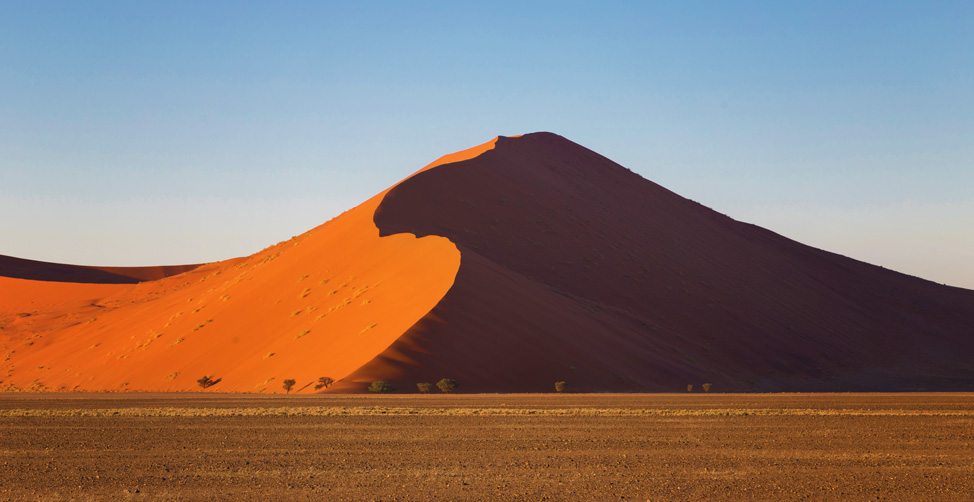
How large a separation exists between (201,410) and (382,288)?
1470 cm

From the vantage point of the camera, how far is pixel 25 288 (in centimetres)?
8075

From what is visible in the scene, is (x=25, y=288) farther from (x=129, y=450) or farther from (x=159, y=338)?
(x=129, y=450)

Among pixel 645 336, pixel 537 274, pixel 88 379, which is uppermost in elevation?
pixel 537 274

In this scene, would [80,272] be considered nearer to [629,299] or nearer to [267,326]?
[267,326]

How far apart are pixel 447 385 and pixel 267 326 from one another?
39.0 ft

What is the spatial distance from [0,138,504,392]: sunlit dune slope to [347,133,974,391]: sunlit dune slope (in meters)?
1.84

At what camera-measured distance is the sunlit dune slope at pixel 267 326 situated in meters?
30.0

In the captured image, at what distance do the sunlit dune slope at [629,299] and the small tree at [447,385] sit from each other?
1.79 ft

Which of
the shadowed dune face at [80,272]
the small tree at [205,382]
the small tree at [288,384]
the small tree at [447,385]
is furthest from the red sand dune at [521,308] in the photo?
the shadowed dune face at [80,272]

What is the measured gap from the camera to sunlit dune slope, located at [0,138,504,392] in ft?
98.3

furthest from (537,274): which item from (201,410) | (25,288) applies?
(25,288)

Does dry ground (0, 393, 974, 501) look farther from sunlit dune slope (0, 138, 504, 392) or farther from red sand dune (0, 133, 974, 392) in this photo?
sunlit dune slope (0, 138, 504, 392)

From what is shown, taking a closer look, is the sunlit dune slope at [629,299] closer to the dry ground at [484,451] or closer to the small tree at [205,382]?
the small tree at [205,382]

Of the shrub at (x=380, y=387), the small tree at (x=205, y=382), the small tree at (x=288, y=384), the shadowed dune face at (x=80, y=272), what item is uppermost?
the shadowed dune face at (x=80, y=272)
